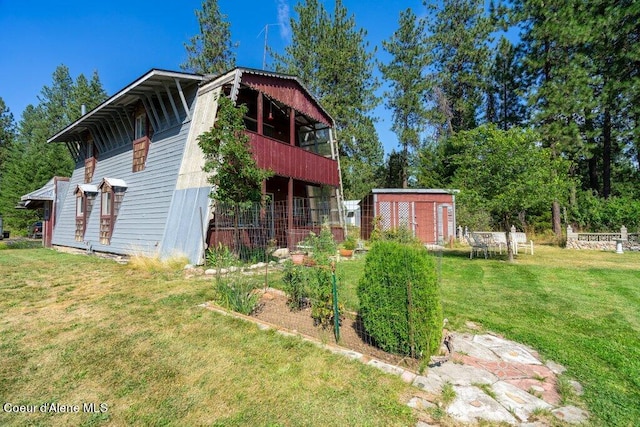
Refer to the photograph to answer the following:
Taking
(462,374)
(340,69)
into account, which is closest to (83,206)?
Result: (462,374)

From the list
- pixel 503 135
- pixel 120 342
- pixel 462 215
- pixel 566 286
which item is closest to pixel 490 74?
pixel 462 215

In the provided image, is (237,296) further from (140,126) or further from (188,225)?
(140,126)

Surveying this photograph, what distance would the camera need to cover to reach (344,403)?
2.51 metres

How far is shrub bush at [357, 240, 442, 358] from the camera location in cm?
322

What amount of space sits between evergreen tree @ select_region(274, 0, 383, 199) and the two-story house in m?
9.02

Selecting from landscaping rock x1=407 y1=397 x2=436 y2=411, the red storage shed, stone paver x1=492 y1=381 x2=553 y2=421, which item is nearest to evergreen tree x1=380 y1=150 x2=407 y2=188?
the red storage shed

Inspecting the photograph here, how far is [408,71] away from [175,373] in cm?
2723

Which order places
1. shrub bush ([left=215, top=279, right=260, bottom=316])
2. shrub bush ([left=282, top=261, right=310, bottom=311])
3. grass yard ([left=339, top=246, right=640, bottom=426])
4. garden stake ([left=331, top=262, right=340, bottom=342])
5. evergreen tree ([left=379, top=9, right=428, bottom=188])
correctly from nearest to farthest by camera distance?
grass yard ([left=339, top=246, right=640, bottom=426]), garden stake ([left=331, top=262, right=340, bottom=342]), shrub bush ([left=215, top=279, right=260, bottom=316]), shrub bush ([left=282, top=261, right=310, bottom=311]), evergreen tree ([left=379, top=9, right=428, bottom=188])

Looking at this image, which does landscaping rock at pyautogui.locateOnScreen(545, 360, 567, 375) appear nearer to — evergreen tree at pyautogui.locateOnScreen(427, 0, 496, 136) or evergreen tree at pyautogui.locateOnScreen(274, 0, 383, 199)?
evergreen tree at pyautogui.locateOnScreen(274, 0, 383, 199)

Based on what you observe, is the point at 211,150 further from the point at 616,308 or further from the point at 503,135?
the point at 503,135

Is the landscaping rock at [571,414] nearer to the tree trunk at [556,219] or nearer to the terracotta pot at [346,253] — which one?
the terracotta pot at [346,253]

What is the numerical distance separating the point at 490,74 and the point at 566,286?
22283 mm

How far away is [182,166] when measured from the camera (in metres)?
9.53

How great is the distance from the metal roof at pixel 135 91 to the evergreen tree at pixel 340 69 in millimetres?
12746
